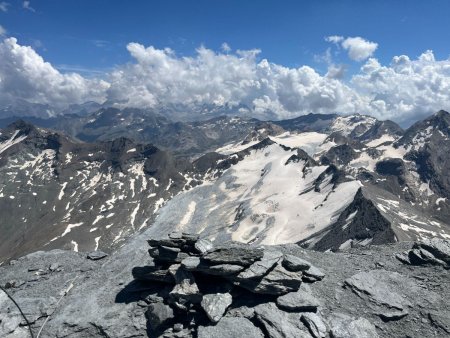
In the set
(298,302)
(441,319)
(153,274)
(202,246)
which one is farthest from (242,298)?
(441,319)

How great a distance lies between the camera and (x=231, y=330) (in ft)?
92.3

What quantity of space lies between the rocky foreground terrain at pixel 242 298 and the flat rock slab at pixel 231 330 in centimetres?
7

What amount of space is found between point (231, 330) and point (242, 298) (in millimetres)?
3175

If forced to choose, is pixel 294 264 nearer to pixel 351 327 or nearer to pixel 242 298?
pixel 242 298

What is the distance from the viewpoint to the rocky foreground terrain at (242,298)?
28953mm

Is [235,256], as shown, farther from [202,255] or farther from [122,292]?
[122,292]

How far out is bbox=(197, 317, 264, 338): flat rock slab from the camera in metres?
27.8

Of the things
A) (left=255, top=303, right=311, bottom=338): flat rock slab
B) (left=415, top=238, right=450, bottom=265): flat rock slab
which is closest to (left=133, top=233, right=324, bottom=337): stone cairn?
(left=255, top=303, right=311, bottom=338): flat rock slab

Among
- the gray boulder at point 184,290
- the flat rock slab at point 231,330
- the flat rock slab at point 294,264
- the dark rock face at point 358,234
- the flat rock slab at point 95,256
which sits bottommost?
the dark rock face at point 358,234

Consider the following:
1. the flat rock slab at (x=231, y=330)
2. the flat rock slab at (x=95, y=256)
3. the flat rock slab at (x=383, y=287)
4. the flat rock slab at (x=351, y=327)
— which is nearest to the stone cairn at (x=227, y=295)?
the flat rock slab at (x=231, y=330)

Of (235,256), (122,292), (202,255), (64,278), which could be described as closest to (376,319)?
(235,256)

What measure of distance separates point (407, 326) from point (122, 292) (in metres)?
24.2

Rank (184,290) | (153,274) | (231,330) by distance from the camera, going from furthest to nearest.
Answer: (153,274) < (184,290) < (231,330)

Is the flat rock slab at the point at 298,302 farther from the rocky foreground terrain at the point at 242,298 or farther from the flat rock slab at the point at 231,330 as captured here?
the flat rock slab at the point at 231,330
